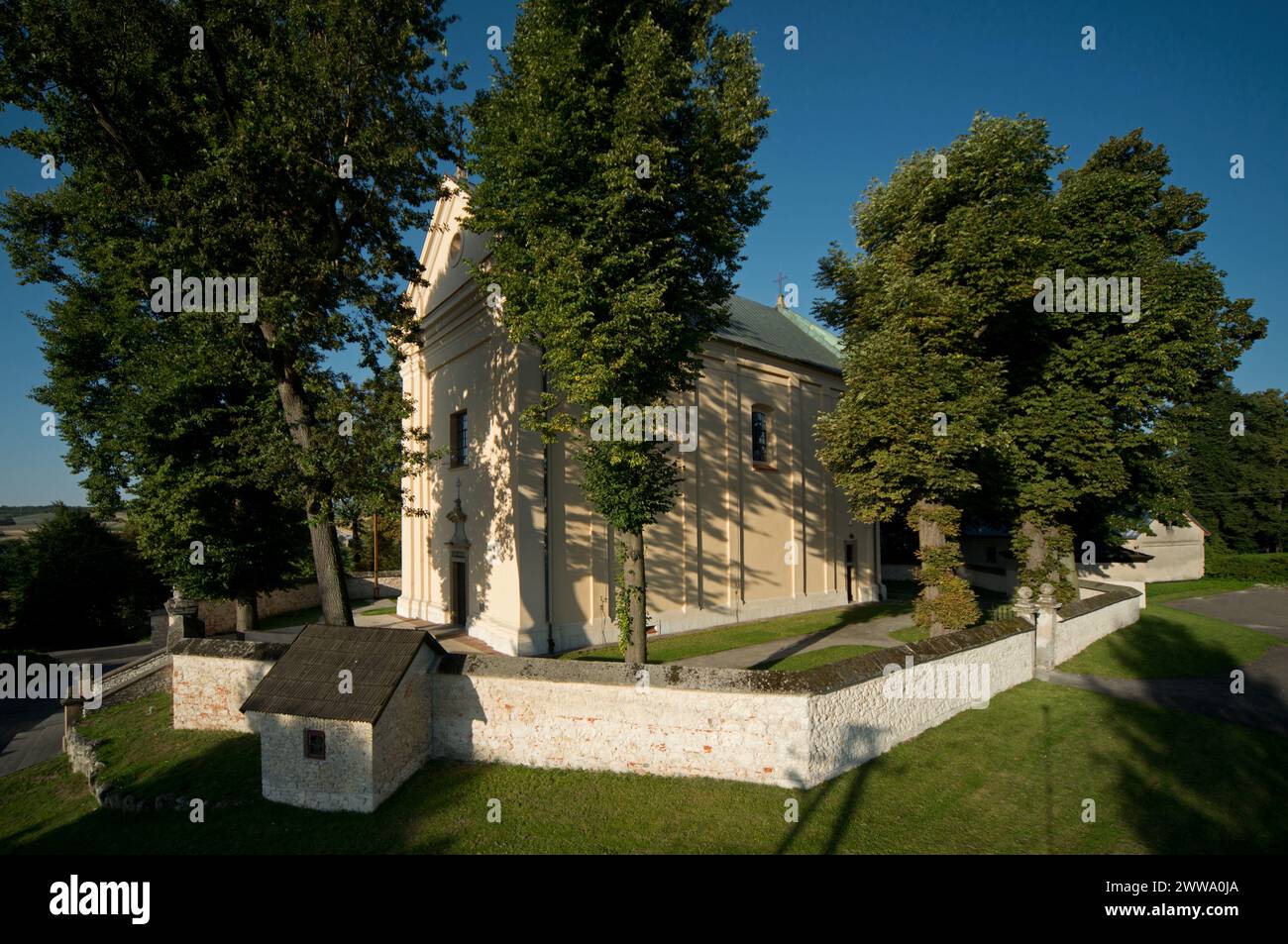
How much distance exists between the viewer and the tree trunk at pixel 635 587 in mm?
10859

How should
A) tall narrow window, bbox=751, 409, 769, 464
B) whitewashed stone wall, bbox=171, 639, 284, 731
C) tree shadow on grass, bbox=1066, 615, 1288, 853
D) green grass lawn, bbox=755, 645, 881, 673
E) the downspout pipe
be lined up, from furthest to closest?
tall narrow window, bbox=751, 409, 769, 464
the downspout pipe
green grass lawn, bbox=755, 645, 881, 673
whitewashed stone wall, bbox=171, 639, 284, 731
tree shadow on grass, bbox=1066, 615, 1288, 853

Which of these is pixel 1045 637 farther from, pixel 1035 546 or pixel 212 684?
pixel 212 684

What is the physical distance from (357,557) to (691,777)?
2763 centimetres

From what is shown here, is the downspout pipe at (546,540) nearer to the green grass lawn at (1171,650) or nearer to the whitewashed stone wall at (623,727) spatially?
the whitewashed stone wall at (623,727)

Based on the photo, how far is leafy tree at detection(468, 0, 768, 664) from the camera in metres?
10.0

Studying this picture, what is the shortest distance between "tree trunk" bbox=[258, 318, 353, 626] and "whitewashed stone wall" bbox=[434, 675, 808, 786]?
363cm

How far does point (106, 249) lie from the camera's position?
40.7 ft

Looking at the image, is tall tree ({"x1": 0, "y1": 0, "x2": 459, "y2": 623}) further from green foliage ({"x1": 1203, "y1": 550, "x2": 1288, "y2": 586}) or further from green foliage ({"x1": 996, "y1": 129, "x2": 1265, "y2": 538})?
green foliage ({"x1": 1203, "y1": 550, "x2": 1288, "y2": 586})

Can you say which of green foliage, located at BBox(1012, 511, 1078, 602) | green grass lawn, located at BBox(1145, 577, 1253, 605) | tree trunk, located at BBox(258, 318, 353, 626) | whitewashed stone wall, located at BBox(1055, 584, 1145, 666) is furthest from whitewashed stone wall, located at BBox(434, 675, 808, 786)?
green grass lawn, located at BBox(1145, 577, 1253, 605)

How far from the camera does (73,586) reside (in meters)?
25.0
